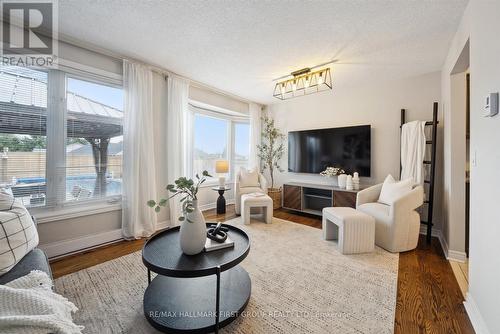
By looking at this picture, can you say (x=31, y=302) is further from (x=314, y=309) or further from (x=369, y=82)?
(x=369, y=82)

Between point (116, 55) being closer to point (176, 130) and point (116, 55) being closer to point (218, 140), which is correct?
point (176, 130)

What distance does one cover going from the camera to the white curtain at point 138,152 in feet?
8.94

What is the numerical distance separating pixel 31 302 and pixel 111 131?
7.83ft

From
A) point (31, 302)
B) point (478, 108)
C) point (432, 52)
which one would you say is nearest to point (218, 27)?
point (478, 108)

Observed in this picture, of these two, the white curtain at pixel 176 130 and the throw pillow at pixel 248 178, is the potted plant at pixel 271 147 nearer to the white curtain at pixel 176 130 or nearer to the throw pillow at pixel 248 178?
the throw pillow at pixel 248 178

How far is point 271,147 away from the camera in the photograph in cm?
473

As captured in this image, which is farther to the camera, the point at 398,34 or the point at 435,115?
the point at 435,115

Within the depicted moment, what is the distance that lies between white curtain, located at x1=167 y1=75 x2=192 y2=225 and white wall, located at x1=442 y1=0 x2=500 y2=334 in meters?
3.22

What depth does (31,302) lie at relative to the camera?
2.72ft

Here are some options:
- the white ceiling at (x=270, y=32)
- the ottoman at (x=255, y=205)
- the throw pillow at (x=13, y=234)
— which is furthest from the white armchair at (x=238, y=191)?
the throw pillow at (x=13, y=234)

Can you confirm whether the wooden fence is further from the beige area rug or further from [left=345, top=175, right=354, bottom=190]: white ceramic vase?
[left=345, top=175, right=354, bottom=190]: white ceramic vase

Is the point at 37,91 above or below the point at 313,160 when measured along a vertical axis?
above

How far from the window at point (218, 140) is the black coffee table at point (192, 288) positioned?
2666 millimetres

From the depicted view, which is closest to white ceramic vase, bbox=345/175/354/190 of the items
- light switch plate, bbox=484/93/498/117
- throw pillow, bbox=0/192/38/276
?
light switch plate, bbox=484/93/498/117
